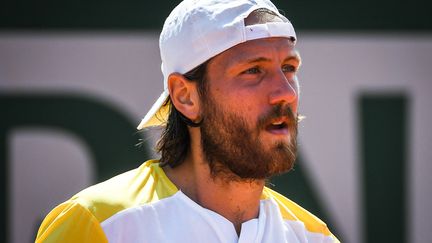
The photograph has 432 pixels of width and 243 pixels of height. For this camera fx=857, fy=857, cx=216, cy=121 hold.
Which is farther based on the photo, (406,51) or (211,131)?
(406,51)

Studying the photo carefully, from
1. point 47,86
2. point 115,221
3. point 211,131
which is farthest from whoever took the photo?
point 47,86

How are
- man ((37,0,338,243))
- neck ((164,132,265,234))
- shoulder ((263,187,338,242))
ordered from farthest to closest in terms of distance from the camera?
shoulder ((263,187,338,242))
neck ((164,132,265,234))
man ((37,0,338,243))

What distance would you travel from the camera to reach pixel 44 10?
15.7ft

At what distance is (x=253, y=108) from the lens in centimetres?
236

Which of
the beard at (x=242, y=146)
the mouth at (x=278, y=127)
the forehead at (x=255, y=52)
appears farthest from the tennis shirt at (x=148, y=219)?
the forehead at (x=255, y=52)

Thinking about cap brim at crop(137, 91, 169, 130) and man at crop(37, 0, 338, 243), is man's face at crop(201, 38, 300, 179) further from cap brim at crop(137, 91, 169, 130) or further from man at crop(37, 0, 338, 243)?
cap brim at crop(137, 91, 169, 130)

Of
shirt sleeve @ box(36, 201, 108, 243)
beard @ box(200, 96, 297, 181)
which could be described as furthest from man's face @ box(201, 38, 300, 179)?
shirt sleeve @ box(36, 201, 108, 243)

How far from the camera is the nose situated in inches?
92.1

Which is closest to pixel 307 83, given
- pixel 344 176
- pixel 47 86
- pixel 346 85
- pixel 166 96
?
pixel 346 85

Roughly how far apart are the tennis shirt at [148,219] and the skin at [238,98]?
0.05 metres

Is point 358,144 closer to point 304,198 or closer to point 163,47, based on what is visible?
point 304,198

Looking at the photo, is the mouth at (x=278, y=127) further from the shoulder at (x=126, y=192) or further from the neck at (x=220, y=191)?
the shoulder at (x=126, y=192)

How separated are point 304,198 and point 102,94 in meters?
1.27

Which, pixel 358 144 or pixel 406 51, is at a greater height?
pixel 406 51
